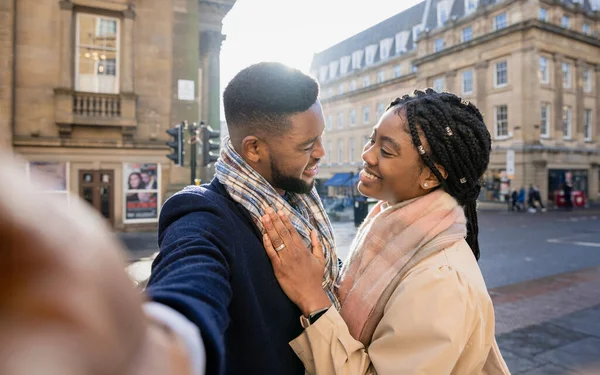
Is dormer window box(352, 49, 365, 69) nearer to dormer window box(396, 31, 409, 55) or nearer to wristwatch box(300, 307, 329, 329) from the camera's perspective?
dormer window box(396, 31, 409, 55)

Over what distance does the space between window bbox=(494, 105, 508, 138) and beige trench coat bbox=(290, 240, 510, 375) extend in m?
29.4

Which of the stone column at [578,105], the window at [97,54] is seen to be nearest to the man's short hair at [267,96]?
the window at [97,54]

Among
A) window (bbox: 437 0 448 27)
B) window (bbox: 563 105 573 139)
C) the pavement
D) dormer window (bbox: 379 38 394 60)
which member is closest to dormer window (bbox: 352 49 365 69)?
dormer window (bbox: 379 38 394 60)

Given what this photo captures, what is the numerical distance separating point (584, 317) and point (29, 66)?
15.5 m

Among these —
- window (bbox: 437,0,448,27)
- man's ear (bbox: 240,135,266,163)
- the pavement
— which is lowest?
the pavement

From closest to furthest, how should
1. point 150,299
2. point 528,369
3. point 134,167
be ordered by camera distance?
point 150,299, point 528,369, point 134,167

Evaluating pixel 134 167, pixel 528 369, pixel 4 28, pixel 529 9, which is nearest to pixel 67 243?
pixel 528 369

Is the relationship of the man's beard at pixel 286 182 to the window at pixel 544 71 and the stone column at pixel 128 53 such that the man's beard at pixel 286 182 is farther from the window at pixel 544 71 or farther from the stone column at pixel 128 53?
the window at pixel 544 71

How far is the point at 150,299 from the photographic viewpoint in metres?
0.70

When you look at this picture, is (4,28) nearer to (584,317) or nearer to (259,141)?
(259,141)

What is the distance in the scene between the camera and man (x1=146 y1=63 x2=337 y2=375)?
101 centimetres

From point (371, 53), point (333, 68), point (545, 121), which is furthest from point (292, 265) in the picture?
point (333, 68)

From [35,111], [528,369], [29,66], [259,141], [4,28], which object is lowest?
[528,369]

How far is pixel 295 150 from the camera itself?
1496mm
